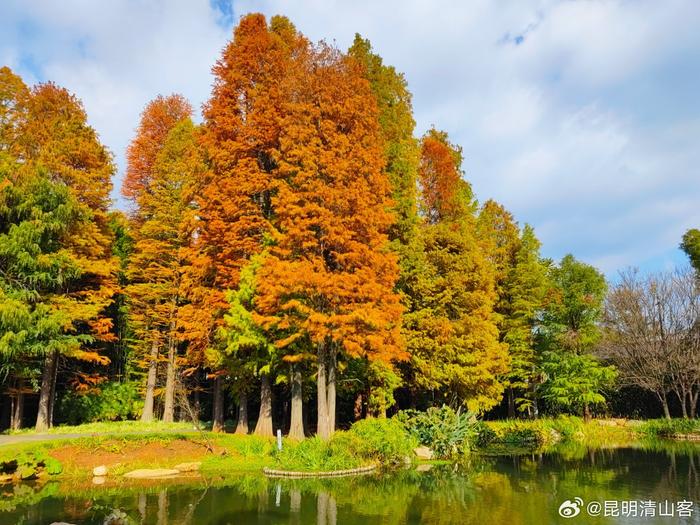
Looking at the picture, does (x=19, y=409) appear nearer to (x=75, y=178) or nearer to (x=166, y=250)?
(x=166, y=250)

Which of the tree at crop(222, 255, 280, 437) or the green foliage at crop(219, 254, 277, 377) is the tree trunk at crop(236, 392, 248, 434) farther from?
the green foliage at crop(219, 254, 277, 377)

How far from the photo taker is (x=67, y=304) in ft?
79.6

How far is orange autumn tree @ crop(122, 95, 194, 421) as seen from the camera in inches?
1082

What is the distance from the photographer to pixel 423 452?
20312 mm

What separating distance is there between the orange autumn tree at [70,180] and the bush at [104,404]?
116 inches

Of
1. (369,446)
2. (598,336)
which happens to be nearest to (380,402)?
(369,446)

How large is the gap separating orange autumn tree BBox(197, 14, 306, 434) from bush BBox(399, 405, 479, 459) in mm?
6315

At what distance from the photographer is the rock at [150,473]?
16.1m

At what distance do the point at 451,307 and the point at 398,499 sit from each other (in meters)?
13.1

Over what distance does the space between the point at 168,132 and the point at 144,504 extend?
25665 millimetres

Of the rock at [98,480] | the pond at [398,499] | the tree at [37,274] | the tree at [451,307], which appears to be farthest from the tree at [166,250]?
the pond at [398,499]

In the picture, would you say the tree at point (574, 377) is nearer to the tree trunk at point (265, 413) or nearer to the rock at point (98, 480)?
the tree trunk at point (265, 413)

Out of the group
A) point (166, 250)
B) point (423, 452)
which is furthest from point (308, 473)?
point (166, 250)

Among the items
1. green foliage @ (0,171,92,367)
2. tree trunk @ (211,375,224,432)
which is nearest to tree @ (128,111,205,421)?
tree trunk @ (211,375,224,432)
